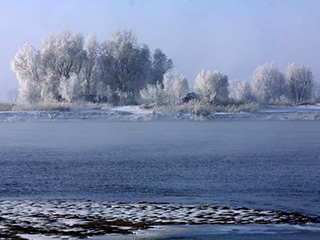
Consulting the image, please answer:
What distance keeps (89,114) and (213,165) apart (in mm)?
28085

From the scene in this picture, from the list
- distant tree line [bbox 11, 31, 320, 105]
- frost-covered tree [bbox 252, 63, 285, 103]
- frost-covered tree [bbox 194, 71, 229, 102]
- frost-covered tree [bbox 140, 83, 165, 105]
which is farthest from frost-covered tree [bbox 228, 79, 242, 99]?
frost-covered tree [bbox 140, 83, 165, 105]

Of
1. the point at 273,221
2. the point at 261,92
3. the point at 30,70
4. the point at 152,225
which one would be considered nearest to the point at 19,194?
the point at 152,225

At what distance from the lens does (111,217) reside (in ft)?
22.4

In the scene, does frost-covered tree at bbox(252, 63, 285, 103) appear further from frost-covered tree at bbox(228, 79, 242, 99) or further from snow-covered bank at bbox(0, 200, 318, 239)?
snow-covered bank at bbox(0, 200, 318, 239)

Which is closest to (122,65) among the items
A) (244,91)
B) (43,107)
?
(43,107)

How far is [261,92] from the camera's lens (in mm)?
87938

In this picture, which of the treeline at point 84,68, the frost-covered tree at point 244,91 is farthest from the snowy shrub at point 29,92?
the frost-covered tree at point 244,91

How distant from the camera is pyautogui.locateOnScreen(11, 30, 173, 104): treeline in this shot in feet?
181

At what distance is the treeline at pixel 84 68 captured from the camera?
2170 inches

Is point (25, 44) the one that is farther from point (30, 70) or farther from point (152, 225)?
point (152, 225)

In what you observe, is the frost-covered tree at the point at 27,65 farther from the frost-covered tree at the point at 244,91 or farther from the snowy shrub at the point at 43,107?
the frost-covered tree at the point at 244,91

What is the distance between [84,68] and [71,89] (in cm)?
751

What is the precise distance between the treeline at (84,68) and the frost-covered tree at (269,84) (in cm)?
3141

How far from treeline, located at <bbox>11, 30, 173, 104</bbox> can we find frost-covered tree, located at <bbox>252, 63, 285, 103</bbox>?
103 feet
